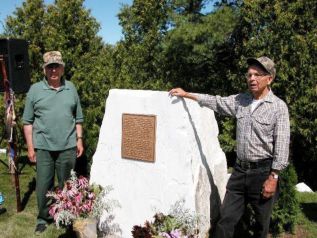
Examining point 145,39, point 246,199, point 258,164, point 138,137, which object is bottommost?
point 246,199

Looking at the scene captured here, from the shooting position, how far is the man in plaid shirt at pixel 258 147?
11.5ft

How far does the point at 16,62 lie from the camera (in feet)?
22.5

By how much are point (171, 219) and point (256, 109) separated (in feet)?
3.87

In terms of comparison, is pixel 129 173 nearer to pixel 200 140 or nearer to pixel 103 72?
pixel 200 140

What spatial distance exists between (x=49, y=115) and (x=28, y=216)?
185cm

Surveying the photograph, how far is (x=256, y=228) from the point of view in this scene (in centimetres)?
Answer: 389

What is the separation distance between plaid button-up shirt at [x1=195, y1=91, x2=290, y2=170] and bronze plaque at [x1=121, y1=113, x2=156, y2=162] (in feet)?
3.22

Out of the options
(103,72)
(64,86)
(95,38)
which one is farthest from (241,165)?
(95,38)

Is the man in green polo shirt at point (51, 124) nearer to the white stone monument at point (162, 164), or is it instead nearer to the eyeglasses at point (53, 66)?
the eyeglasses at point (53, 66)

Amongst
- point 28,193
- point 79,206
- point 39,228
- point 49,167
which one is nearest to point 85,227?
point 79,206

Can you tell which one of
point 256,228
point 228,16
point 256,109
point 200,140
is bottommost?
point 256,228

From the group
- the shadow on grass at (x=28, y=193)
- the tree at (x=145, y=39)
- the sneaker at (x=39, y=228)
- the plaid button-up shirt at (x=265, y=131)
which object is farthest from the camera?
the tree at (x=145, y=39)

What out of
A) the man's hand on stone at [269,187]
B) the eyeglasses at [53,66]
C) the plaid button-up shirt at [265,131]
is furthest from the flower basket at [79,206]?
the man's hand on stone at [269,187]

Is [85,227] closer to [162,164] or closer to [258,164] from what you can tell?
[162,164]
